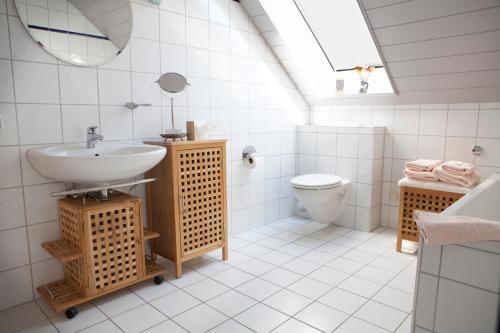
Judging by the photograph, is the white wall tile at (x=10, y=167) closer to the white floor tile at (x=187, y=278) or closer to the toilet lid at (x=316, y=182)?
the white floor tile at (x=187, y=278)

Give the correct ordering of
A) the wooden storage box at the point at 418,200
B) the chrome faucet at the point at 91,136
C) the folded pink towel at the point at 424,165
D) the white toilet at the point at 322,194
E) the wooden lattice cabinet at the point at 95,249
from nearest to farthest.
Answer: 1. the wooden lattice cabinet at the point at 95,249
2. the chrome faucet at the point at 91,136
3. the wooden storage box at the point at 418,200
4. the folded pink towel at the point at 424,165
5. the white toilet at the point at 322,194

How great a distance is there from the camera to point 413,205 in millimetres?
2645

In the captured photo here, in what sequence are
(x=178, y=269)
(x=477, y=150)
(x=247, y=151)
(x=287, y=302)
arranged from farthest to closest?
1. (x=247, y=151)
2. (x=477, y=150)
3. (x=178, y=269)
4. (x=287, y=302)

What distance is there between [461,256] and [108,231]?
5.44ft

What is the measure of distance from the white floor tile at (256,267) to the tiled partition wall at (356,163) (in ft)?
3.62

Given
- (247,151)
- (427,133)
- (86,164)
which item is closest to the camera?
(86,164)

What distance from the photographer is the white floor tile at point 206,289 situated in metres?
2.05

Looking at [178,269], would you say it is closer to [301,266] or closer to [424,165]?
[301,266]

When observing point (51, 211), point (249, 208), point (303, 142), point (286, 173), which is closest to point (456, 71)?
point (303, 142)

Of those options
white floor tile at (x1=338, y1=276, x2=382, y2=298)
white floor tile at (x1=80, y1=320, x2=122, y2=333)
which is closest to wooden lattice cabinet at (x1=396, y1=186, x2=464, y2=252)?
white floor tile at (x1=338, y1=276, x2=382, y2=298)

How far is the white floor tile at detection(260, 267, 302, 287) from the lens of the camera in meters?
2.21

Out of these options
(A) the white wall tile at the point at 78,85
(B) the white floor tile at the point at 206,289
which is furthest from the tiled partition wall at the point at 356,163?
(A) the white wall tile at the point at 78,85

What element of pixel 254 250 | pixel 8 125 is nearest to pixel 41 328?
pixel 8 125

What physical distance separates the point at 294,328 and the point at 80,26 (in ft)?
6.61
